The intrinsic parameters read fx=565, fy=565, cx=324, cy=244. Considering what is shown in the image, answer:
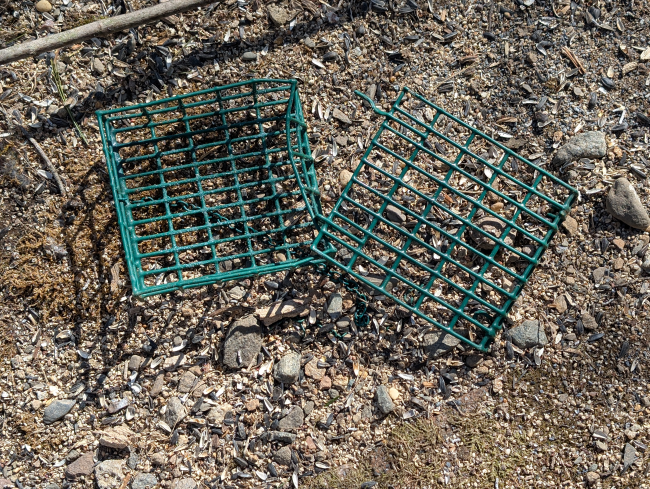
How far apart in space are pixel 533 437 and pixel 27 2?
2.76m

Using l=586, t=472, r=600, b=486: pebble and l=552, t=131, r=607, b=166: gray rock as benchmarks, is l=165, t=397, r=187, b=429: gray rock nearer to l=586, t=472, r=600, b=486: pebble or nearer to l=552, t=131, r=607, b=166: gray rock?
l=586, t=472, r=600, b=486: pebble

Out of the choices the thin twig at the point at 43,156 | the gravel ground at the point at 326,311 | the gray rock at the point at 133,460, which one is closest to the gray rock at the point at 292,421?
the gravel ground at the point at 326,311

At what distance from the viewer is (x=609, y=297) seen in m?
2.32

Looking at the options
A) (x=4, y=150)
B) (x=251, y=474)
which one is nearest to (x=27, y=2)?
(x=4, y=150)

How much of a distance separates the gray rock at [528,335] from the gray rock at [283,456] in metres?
1.01

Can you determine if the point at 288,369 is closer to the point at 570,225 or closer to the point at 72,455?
the point at 72,455

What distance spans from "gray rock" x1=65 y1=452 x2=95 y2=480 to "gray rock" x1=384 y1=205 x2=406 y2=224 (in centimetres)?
154

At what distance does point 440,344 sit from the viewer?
2283 millimetres

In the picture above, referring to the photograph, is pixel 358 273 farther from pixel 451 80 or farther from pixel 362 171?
pixel 451 80

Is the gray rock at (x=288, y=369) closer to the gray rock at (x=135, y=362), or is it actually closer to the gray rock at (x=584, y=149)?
the gray rock at (x=135, y=362)

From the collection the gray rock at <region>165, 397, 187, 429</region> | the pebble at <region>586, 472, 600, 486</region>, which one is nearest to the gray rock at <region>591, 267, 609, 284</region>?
the pebble at <region>586, 472, 600, 486</region>

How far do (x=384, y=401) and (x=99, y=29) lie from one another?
1.85 metres

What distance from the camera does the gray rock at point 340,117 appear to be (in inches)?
93.7

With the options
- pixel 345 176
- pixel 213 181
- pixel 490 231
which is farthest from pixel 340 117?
pixel 490 231
